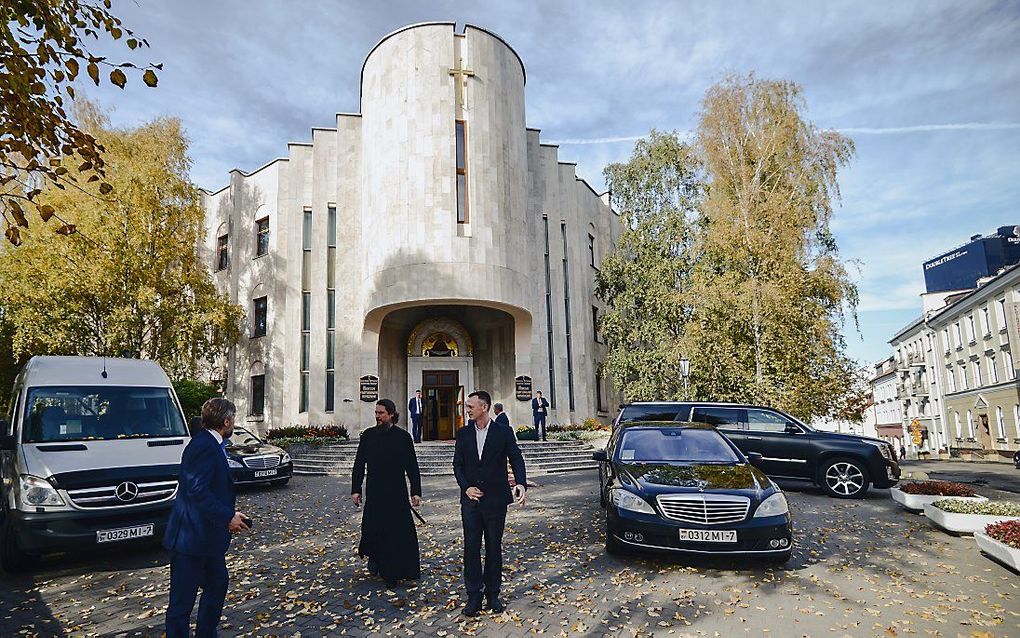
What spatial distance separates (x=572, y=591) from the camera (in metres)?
6.16

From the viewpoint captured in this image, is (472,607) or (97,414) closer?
(472,607)

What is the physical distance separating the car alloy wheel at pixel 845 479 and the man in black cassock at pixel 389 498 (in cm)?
919

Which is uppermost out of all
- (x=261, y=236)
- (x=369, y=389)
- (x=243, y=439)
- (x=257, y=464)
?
(x=261, y=236)

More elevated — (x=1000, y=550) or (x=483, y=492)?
(x=483, y=492)

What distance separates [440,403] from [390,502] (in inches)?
781

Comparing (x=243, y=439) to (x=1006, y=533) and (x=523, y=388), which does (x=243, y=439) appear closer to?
(x=523, y=388)

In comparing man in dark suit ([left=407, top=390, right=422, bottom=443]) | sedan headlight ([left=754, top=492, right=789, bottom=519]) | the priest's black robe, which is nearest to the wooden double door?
man in dark suit ([left=407, top=390, right=422, bottom=443])

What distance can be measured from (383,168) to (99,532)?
59.2 feet

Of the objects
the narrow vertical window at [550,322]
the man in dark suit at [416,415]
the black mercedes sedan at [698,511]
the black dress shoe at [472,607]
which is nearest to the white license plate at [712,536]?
the black mercedes sedan at [698,511]

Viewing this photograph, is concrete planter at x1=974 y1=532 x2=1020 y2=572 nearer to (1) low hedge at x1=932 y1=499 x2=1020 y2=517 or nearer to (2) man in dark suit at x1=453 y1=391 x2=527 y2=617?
(1) low hedge at x1=932 y1=499 x2=1020 y2=517

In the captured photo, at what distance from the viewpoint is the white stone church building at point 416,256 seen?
22328 mm

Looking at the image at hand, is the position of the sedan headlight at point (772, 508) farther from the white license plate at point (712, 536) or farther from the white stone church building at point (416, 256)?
the white stone church building at point (416, 256)

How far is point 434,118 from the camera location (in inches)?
899

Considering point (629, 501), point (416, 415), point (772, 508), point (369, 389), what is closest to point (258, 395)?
point (369, 389)
